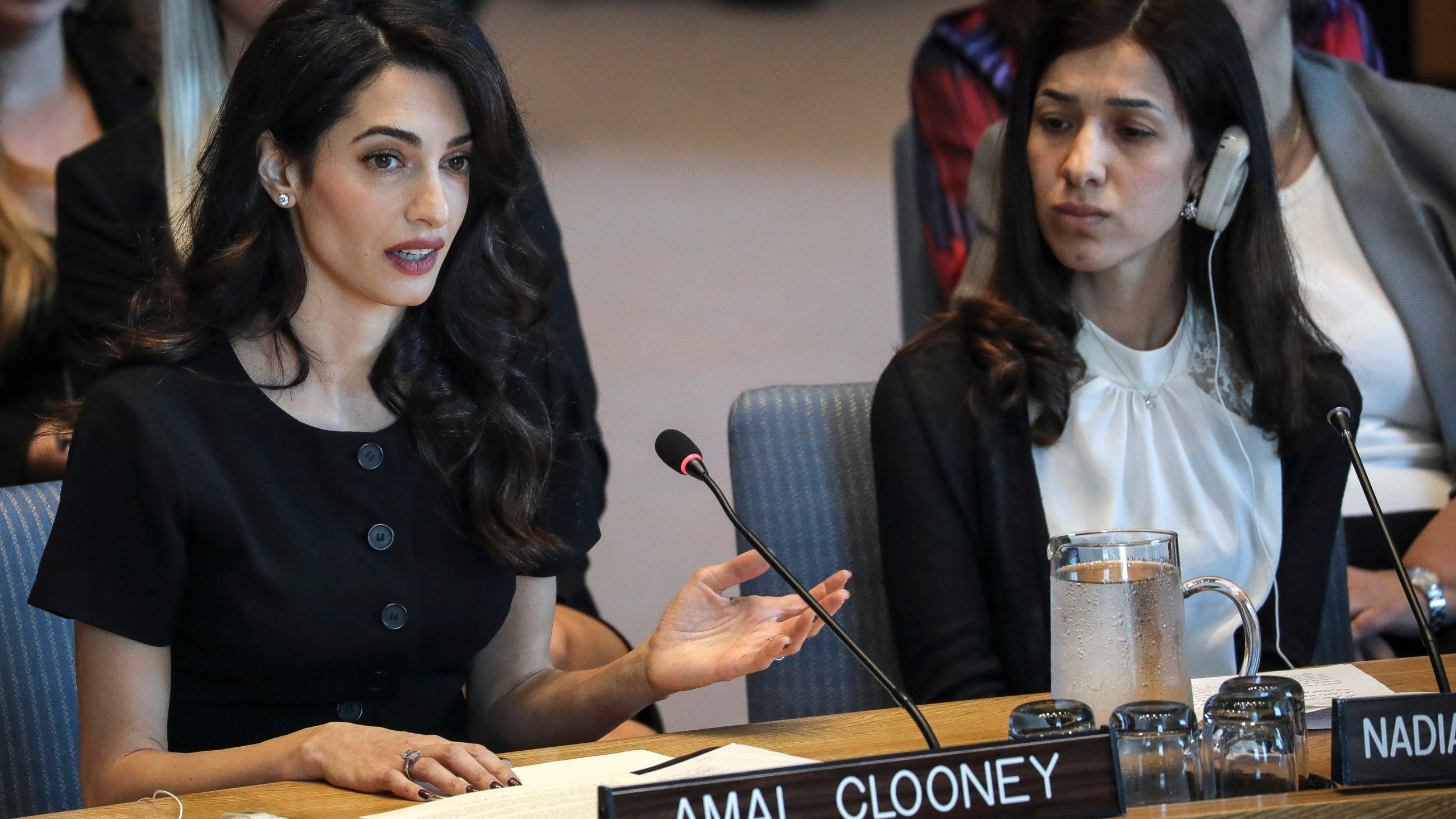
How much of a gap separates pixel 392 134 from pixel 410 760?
2.02 ft

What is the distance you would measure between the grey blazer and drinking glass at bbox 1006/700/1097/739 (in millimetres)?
1271

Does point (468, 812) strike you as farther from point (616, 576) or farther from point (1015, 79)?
point (616, 576)

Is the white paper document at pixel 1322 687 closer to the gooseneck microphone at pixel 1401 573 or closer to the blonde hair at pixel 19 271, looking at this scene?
the gooseneck microphone at pixel 1401 573

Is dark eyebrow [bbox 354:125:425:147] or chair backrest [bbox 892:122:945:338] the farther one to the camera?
chair backrest [bbox 892:122:945:338]

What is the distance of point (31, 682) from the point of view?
1553 mm

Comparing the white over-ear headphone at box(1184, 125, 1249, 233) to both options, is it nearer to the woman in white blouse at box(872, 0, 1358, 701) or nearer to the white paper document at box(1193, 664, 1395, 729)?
the woman in white blouse at box(872, 0, 1358, 701)

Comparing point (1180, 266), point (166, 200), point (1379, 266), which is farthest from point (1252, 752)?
point (166, 200)

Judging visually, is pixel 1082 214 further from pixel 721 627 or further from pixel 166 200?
pixel 166 200

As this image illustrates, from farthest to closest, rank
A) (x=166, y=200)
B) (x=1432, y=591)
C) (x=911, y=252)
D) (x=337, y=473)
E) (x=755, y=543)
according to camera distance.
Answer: (x=911, y=252) < (x=166, y=200) < (x=1432, y=591) < (x=337, y=473) < (x=755, y=543)

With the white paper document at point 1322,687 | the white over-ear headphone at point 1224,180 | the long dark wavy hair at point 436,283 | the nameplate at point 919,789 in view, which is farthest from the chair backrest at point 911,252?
the nameplate at point 919,789

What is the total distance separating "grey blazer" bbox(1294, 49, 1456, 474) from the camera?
2.16m

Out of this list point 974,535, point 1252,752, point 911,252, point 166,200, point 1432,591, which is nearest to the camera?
point 1252,752

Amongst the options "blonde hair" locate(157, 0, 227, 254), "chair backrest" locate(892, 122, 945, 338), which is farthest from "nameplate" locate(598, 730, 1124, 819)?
"chair backrest" locate(892, 122, 945, 338)

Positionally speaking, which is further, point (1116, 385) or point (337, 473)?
point (1116, 385)
